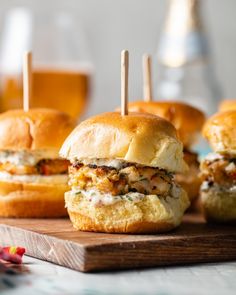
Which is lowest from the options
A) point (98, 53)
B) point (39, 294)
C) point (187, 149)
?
point (39, 294)

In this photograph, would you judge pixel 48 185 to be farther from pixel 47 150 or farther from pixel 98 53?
pixel 98 53

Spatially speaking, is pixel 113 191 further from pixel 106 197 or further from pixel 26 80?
pixel 26 80

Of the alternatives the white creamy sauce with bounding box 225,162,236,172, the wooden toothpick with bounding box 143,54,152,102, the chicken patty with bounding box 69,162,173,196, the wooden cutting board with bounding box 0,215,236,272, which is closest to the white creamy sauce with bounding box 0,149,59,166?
the wooden cutting board with bounding box 0,215,236,272

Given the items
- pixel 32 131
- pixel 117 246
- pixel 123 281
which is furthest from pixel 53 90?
pixel 123 281

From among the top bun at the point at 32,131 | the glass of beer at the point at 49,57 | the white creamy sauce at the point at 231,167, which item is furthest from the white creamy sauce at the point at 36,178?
the glass of beer at the point at 49,57

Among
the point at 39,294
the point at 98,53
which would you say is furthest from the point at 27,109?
the point at 98,53

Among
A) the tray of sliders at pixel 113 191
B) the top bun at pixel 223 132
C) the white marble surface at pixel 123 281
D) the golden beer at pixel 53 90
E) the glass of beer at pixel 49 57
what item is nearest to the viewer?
the white marble surface at pixel 123 281

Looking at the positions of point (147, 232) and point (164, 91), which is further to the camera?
point (164, 91)

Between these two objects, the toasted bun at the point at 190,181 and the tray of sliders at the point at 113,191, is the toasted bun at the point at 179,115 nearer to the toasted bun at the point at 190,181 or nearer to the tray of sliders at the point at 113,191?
the toasted bun at the point at 190,181
